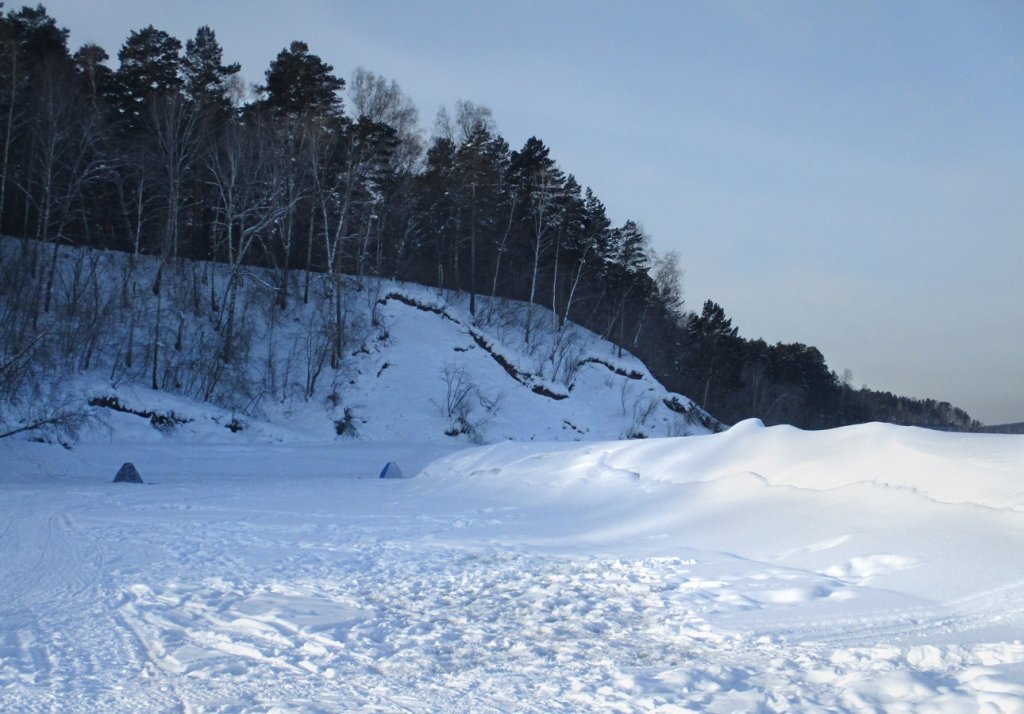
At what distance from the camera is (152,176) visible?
36.7m

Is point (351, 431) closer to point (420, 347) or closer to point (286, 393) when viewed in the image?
point (286, 393)

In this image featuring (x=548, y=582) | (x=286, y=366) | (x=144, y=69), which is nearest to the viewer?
(x=548, y=582)

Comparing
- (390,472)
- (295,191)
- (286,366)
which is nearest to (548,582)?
(390,472)

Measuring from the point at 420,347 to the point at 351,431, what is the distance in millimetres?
7537

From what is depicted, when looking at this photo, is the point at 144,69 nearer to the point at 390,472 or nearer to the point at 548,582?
the point at 390,472

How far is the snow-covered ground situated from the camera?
4.85m

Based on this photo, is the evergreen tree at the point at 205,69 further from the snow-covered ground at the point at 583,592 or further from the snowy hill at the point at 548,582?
the snow-covered ground at the point at 583,592

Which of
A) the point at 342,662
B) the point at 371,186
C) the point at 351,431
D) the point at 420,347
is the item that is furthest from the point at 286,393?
the point at 342,662

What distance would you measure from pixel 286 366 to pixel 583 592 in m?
31.9

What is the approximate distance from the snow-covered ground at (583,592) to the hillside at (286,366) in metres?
14.9

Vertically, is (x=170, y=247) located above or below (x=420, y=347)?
above

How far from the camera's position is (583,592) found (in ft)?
25.0

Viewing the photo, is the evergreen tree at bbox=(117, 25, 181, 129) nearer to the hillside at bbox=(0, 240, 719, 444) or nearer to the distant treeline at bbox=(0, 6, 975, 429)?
the distant treeline at bbox=(0, 6, 975, 429)

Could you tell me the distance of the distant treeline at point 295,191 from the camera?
35.6 metres
